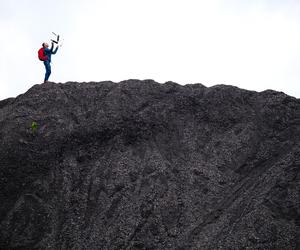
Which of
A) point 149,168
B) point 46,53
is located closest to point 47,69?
point 46,53

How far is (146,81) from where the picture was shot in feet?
85.4

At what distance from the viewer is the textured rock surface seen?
17.7 meters

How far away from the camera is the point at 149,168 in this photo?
2091 centimetres

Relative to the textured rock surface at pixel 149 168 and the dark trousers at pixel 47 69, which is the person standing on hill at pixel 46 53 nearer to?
the dark trousers at pixel 47 69

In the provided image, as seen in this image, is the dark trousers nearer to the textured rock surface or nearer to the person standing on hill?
the person standing on hill

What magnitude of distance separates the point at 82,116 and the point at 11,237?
7.51 meters

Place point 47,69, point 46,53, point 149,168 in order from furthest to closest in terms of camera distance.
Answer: point 47,69 < point 46,53 < point 149,168

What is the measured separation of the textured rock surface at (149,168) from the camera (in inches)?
695

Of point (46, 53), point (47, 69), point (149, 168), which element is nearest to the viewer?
point (149, 168)

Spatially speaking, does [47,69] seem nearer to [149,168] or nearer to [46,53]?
[46,53]

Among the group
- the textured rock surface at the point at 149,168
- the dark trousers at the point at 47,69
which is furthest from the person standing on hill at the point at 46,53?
the textured rock surface at the point at 149,168

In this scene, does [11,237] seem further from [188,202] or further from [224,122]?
[224,122]

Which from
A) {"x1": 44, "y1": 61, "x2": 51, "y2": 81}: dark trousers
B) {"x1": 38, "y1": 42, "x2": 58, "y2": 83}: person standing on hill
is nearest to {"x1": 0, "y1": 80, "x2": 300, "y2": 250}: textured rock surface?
{"x1": 44, "y1": 61, "x2": 51, "y2": 81}: dark trousers

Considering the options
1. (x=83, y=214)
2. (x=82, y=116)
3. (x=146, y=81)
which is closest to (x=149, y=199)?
(x=83, y=214)
